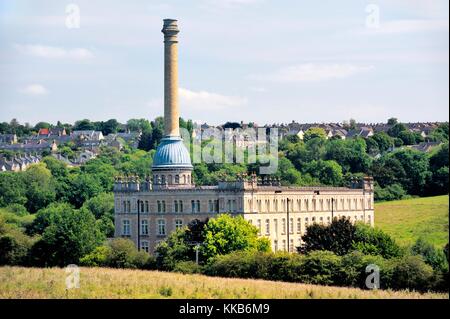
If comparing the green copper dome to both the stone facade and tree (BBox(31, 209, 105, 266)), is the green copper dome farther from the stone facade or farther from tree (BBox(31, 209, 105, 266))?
tree (BBox(31, 209, 105, 266))

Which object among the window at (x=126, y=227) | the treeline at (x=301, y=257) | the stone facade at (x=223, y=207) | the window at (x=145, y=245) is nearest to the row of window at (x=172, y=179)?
the stone facade at (x=223, y=207)

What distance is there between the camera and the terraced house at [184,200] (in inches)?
4656

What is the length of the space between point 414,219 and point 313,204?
15269 mm

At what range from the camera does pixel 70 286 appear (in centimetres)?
8050

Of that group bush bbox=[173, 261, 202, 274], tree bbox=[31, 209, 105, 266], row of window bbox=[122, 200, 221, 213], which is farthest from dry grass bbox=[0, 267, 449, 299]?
row of window bbox=[122, 200, 221, 213]

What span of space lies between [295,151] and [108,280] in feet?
343

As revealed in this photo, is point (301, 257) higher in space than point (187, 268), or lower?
higher

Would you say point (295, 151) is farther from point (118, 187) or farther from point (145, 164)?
point (118, 187)

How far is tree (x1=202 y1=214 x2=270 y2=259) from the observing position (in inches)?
4176

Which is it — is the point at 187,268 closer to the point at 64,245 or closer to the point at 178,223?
the point at 64,245

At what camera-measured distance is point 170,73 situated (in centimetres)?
12662

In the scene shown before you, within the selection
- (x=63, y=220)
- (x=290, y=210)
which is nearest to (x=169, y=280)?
(x=63, y=220)

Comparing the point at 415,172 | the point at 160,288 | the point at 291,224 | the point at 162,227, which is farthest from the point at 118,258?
the point at 415,172

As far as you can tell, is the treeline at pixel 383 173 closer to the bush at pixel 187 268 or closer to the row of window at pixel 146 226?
the row of window at pixel 146 226
